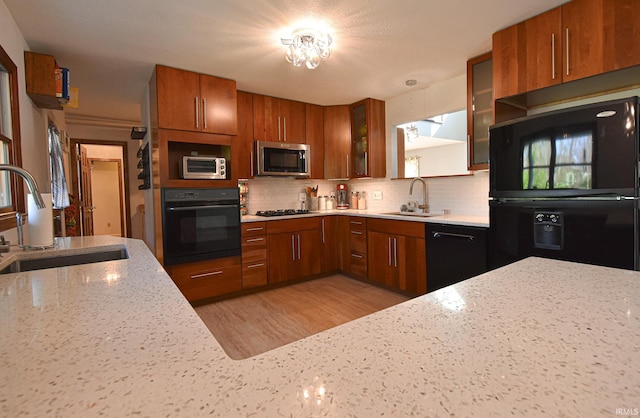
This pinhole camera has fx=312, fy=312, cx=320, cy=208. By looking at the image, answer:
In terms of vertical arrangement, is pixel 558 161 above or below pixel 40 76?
below

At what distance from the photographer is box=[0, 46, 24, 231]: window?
1883 mm

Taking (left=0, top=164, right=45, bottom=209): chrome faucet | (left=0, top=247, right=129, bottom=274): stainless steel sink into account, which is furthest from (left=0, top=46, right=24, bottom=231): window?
(left=0, top=164, right=45, bottom=209): chrome faucet

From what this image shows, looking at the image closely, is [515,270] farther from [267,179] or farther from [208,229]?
[267,179]

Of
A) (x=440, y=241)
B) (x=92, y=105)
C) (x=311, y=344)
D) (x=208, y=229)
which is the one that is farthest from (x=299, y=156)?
(x=311, y=344)

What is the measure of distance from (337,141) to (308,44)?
195 centimetres

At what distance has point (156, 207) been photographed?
3018 millimetres

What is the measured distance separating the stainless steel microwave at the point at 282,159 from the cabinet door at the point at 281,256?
777 mm

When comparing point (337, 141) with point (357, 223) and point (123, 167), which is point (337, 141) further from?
point (123, 167)

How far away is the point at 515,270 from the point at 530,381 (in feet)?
2.04

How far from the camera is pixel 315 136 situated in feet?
13.5

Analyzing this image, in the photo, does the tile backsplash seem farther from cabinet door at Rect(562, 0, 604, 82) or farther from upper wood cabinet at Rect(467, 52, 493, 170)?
cabinet door at Rect(562, 0, 604, 82)

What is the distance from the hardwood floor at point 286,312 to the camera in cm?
235

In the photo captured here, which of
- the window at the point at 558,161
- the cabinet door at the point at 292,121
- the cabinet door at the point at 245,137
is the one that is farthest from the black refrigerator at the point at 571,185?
the cabinet door at the point at 245,137

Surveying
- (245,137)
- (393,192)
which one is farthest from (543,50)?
(245,137)
